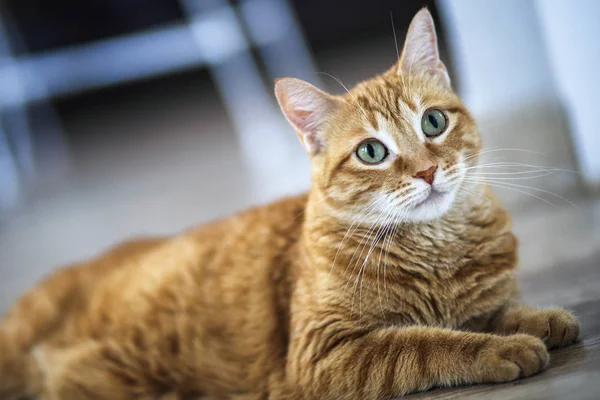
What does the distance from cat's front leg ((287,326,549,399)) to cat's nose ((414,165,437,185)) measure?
0.39 meters

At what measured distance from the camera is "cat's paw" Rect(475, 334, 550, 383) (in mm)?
1389

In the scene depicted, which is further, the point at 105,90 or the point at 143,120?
the point at 143,120

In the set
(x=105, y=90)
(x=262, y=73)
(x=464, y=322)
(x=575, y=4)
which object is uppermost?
(x=105, y=90)

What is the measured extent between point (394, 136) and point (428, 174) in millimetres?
150

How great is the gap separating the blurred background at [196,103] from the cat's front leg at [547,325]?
138cm

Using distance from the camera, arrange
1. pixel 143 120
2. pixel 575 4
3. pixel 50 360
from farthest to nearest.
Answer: pixel 143 120, pixel 575 4, pixel 50 360

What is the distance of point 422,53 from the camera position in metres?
1.84


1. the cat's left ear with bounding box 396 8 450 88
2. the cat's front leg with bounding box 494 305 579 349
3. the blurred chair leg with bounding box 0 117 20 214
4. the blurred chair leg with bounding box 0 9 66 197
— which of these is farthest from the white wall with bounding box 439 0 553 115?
the blurred chair leg with bounding box 0 117 20 214

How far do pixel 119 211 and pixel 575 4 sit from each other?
3992 mm

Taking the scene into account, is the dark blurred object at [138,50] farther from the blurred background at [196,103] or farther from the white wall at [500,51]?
the white wall at [500,51]

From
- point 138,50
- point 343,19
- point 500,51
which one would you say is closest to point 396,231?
point 500,51

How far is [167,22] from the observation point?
6273 mm

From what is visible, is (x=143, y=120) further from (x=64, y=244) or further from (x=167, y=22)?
(x=64, y=244)

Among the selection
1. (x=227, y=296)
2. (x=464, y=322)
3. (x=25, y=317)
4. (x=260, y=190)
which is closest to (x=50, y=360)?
(x=25, y=317)
